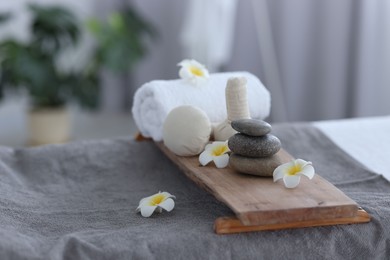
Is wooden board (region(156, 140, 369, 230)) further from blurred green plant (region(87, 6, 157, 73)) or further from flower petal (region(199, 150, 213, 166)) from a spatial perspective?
blurred green plant (region(87, 6, 157, 73))

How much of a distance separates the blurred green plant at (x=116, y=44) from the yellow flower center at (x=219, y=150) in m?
2.03

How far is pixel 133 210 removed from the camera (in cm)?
134

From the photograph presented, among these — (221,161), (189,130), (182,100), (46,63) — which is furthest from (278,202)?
(46,63)

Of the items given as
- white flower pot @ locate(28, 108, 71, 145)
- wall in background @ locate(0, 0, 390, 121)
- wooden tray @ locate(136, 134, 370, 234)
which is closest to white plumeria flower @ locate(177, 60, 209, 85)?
wooden tray @ locate(136, 134, 370, 234)

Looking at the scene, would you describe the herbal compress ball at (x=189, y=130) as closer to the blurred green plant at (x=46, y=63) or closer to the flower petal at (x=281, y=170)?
the flower petal at (x=281, y=170)

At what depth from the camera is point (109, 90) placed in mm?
3939

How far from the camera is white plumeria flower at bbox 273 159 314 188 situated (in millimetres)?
1263

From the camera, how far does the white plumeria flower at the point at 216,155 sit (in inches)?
54.4

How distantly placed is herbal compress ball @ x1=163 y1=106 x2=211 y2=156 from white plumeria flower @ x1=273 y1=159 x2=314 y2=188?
221 millimetres

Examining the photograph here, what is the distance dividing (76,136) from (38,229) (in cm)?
244

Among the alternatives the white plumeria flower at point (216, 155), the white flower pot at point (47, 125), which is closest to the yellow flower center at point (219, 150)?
the white plumeria flower at point (216, 155)

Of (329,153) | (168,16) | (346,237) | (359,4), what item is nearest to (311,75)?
(359,4)

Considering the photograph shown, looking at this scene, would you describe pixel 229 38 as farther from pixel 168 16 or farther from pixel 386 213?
pixel 386 213

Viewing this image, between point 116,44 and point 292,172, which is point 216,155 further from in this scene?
point 116,44
